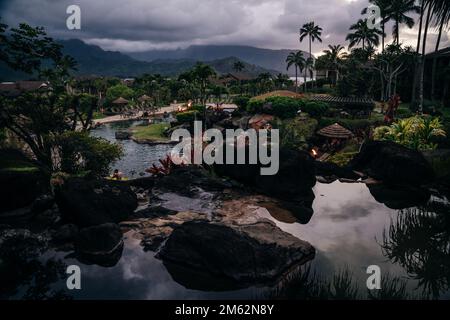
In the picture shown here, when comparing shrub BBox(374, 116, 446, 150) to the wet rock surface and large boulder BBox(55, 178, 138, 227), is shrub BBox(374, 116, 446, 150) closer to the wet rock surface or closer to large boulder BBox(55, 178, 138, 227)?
the wet rock surface

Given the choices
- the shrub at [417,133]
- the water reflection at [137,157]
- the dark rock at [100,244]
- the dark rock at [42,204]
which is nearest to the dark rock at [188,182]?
the water reflection at [137,157]

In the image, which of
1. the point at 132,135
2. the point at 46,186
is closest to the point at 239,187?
the point at 46,186

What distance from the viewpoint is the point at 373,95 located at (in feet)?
187

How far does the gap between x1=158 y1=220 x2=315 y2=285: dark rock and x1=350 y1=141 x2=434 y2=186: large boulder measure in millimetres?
10679

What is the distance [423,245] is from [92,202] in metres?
12.3

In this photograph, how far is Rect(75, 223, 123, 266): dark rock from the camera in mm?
11164

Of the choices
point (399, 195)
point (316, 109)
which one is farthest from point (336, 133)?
point (399, 195)

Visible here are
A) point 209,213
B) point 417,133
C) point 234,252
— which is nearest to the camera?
point 234,252

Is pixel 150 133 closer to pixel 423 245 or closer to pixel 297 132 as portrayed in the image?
pixel 297 132

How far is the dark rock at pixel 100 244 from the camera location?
11.2 metres

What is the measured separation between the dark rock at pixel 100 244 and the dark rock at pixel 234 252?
62.7 inches

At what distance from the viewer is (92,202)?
43.6 feet
